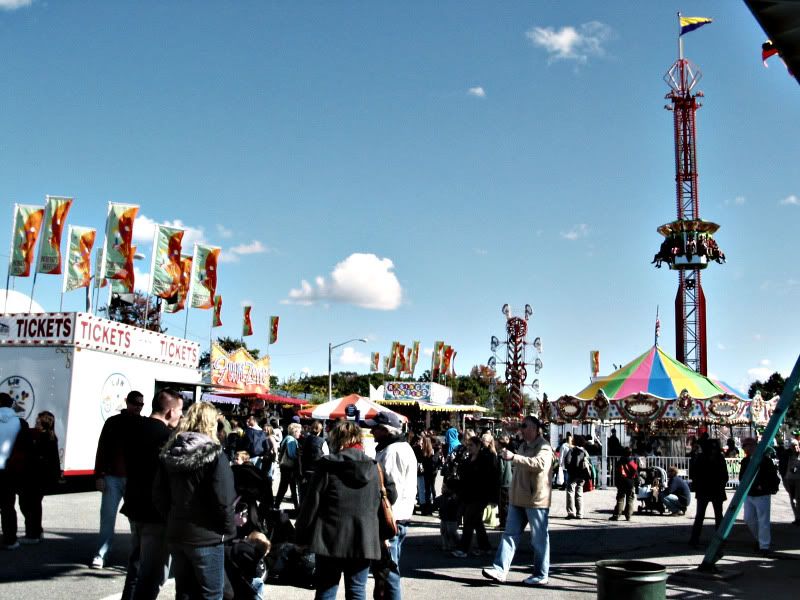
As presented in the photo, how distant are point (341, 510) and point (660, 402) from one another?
1882cm

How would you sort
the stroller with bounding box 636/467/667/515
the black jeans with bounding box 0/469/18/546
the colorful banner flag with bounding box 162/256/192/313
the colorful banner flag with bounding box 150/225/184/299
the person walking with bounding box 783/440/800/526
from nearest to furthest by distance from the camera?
the black jeans with bounding box 0/469/18/546, the person walking with bounding box 783/440/800/526, the stroller with bounding box 636/467/667/515, the colorful banner flag with bounding box 150/225/184/299, the colorful banner flag with bounding box 162/256/192/313

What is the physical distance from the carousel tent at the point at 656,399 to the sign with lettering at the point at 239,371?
627 inches

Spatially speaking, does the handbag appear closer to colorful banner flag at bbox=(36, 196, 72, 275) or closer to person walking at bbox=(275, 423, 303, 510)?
person walking at bbox=(275, 423, 303, 510)

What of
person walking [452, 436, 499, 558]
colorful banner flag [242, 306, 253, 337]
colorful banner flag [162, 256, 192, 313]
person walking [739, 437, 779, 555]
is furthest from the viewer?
colorful banner flag [242, 306, 253, 337]

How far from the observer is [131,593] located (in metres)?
5.96

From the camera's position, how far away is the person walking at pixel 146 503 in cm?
540

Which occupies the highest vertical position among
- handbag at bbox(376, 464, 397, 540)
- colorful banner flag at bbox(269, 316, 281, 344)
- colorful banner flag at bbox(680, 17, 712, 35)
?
colorful banner flag at bbox(680, 17, 712, 35)

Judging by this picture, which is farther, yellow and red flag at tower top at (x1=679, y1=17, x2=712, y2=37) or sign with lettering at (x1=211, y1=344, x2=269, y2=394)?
yellow and red flag at tower top at (x1=679, y1=17, x2=712, y2=37)

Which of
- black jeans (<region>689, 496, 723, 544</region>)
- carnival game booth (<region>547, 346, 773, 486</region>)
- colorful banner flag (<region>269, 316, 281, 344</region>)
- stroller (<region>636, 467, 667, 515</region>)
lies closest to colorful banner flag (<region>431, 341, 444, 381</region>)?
colorful banner flag (<region>269, 316, 281, 344</region>)

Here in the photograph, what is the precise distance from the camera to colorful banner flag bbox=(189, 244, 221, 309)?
25.5 m

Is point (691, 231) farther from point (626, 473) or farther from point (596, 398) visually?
point (626, 473)

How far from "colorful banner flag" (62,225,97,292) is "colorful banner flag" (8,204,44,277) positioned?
105cm

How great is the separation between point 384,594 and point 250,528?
114 cm

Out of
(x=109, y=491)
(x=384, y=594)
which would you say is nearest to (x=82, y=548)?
(x=109, y=491)
